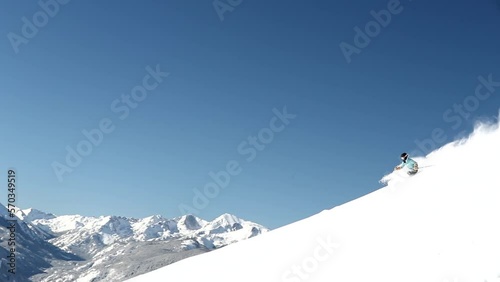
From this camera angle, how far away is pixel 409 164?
24.5 m

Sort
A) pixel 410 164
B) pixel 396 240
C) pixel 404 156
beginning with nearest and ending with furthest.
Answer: pixel 396 240
pixel 410 164
pixel 404 156

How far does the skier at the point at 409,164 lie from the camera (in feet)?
79.1

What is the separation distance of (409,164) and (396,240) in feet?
28.7

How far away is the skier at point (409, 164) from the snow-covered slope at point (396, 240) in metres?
0.55

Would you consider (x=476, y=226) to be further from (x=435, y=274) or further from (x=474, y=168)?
(x=474, y=168)

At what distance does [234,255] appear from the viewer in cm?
2091

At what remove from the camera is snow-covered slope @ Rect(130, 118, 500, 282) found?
14.6 meters

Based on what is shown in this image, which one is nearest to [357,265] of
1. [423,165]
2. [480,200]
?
[480,200]

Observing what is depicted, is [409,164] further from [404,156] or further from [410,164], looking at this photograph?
[404,156]

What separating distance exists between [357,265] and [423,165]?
41.8ft

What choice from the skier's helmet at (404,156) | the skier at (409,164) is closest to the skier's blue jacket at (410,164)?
the skier at (409,164)

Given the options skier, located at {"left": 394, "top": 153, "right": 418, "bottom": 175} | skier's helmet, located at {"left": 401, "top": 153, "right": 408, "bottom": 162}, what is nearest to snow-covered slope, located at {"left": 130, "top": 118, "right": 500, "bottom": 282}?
skier, located at {"left": 394, "top": 153, "right": 418, "bottom": 175}

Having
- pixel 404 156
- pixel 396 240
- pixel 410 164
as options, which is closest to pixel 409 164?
pixel 410 164

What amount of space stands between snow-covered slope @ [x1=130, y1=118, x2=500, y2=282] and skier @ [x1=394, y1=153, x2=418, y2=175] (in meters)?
0.55
